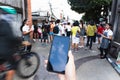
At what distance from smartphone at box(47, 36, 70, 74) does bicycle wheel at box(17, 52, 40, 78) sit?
454 cm

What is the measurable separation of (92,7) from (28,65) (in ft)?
87.4

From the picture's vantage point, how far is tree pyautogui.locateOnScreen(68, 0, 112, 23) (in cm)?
3231

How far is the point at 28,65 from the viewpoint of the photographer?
7.39 m

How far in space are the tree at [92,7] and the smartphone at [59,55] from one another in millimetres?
30199

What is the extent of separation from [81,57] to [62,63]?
33.0 feet

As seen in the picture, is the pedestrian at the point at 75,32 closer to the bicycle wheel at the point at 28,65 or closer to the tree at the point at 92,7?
the bicycle wheel at the point at 28,65

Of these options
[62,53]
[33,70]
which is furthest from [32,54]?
[62,53]

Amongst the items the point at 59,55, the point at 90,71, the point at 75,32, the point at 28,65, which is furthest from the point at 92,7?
the point at 59,55

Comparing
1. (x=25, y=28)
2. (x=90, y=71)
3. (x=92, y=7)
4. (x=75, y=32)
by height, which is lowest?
(x=90, y=71)

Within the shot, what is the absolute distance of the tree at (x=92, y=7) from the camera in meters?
32.3

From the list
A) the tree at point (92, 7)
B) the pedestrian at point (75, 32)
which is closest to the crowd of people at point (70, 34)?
the pedestrian at point (75, 32)

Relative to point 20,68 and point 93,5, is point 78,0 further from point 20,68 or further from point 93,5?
point 20,68

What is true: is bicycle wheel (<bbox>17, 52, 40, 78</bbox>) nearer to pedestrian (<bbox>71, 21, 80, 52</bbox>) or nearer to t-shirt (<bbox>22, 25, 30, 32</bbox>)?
t-shirt (<bbox>22, 25, 30, 32</bbox>)

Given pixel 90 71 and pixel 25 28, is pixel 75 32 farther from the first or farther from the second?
pixel 90 71
